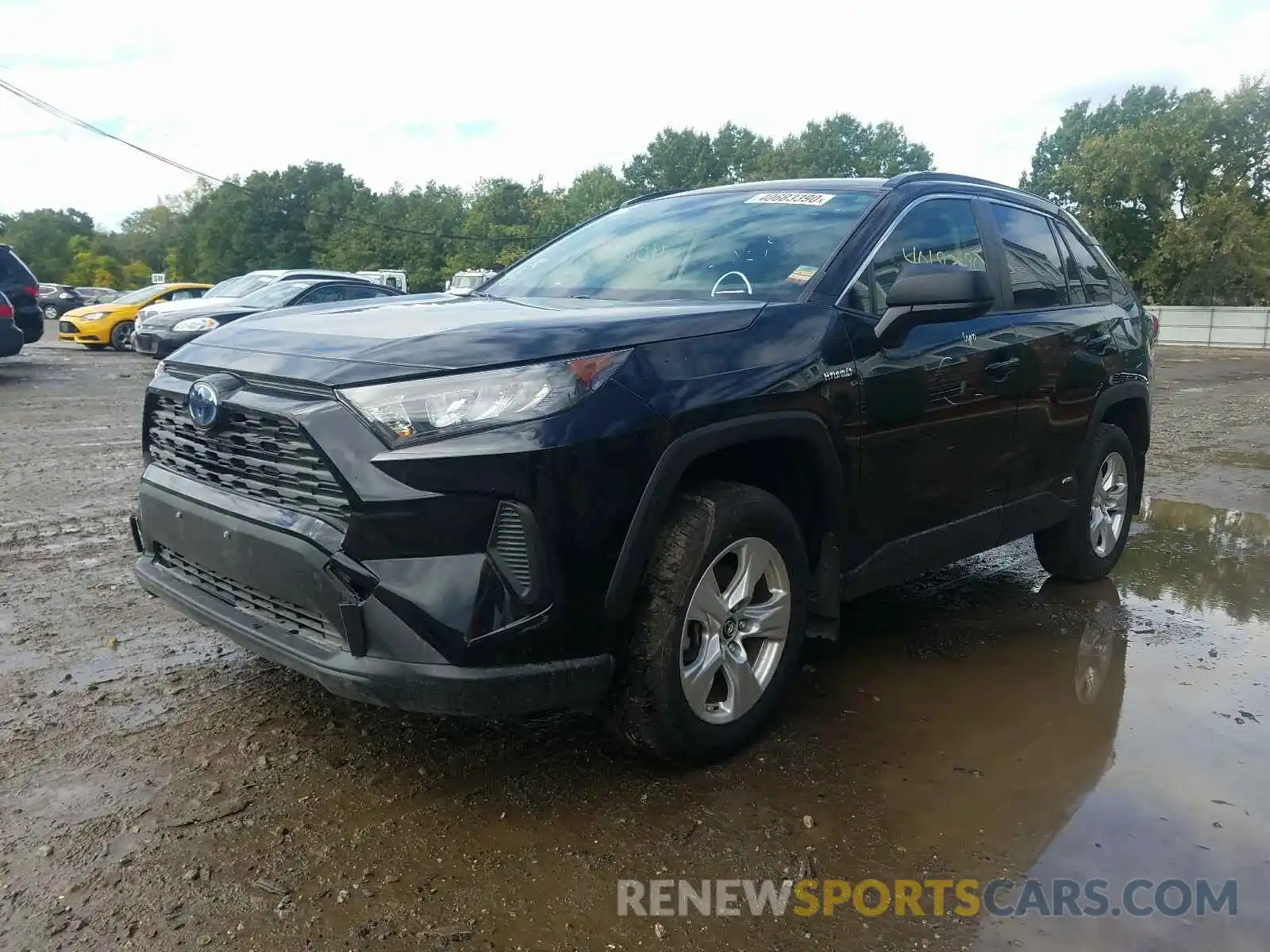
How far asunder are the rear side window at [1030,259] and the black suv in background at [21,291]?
13923 millimetres

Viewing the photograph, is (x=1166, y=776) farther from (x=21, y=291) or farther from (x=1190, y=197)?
(x=1190, y=197)

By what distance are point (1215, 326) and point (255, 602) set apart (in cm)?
3637

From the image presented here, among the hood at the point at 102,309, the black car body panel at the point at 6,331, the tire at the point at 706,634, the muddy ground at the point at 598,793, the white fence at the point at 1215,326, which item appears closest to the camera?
the muddy ground at the point at 598,793

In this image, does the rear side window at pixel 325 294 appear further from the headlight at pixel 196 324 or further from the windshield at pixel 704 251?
the windshield at pixel 704 251

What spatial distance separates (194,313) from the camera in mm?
14789

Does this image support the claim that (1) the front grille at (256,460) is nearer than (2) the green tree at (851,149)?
Yes

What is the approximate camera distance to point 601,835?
8.80 ft


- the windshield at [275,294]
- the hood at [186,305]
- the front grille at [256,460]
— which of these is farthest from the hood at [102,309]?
the front grille at [256,460]

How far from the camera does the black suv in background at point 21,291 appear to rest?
1427cm

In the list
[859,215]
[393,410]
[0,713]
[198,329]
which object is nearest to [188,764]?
[0,713]

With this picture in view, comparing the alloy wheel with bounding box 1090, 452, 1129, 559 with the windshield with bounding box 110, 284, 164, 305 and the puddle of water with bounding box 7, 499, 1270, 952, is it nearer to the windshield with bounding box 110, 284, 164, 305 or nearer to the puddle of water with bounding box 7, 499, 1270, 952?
the puddle of water with bounding box 7, 499, 1270, 952

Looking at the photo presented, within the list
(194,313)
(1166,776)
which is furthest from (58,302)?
(1166,776)

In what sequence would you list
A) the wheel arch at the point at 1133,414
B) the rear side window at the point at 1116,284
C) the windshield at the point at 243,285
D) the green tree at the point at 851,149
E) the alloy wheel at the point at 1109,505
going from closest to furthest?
1. the wheel arch at the point at 1133,414
2. the alloy wheel at the point at 1109,505
3. the rear side window at the point at 1116,284
4. the windshield at the point at 243,285
5. the green tree at the point at 851,149

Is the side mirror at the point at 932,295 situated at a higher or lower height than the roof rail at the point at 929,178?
lower
